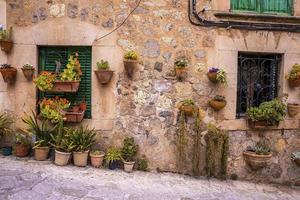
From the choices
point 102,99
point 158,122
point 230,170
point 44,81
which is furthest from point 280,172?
point 44,81

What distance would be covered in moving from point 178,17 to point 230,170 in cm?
312

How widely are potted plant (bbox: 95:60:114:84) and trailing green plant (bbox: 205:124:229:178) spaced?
2.09 m

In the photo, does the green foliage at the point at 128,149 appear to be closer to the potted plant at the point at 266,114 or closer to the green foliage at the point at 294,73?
the potted plant at the point at 266,114

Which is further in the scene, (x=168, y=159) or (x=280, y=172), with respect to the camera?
(x=280, y=172)

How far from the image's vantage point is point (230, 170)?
6000 millimetres

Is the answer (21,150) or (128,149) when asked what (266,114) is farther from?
(21,150)

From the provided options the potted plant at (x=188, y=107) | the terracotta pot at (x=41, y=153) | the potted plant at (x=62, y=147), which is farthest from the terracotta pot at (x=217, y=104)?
the terracotta pot at (x=41, y=153)

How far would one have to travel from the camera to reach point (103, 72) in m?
5.47

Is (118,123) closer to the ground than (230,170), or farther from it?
farther from it

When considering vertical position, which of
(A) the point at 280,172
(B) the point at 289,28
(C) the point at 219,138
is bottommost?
(A) the point at 280,172

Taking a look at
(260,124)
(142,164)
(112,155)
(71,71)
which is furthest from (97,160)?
(260,124)

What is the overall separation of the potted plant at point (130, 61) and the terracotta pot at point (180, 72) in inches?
30.4

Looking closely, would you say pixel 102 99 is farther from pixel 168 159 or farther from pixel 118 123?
pixel 168 159

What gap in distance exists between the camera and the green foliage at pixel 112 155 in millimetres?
5484
